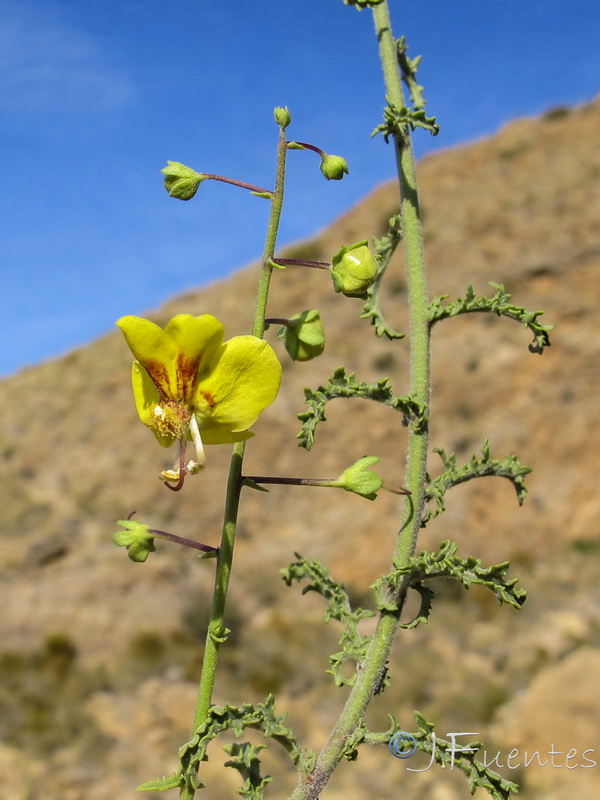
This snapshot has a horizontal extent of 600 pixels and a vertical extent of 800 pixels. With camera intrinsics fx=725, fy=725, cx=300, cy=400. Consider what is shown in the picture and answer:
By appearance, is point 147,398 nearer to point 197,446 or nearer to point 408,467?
point 197,446

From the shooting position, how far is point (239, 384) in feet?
3.99

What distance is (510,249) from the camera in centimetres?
1491

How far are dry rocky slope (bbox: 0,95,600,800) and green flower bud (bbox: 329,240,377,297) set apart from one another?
644cm

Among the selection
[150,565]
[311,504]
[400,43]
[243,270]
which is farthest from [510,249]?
[400,43]

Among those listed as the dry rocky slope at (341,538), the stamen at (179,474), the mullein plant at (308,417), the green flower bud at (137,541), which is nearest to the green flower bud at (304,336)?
the mullein plant at (308,417)

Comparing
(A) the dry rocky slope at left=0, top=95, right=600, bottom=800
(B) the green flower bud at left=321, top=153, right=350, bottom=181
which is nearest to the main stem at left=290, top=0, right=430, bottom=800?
(B) the green flower bud at left=321, top=153, right=350, bottom=181

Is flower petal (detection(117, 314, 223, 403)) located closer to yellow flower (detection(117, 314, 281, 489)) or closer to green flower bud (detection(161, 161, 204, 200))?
yellow flower (detection(117, 314, 281, 489))

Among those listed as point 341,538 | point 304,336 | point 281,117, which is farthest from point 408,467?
point 341,538

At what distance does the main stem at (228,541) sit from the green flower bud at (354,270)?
0.13m

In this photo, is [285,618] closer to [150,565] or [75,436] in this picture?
[150,565]

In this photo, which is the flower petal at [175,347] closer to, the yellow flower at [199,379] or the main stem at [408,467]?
the yellow flower at [199,379]

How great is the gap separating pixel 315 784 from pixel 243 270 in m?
19.7

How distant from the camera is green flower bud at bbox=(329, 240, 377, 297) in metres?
1.26

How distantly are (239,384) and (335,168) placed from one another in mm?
441
